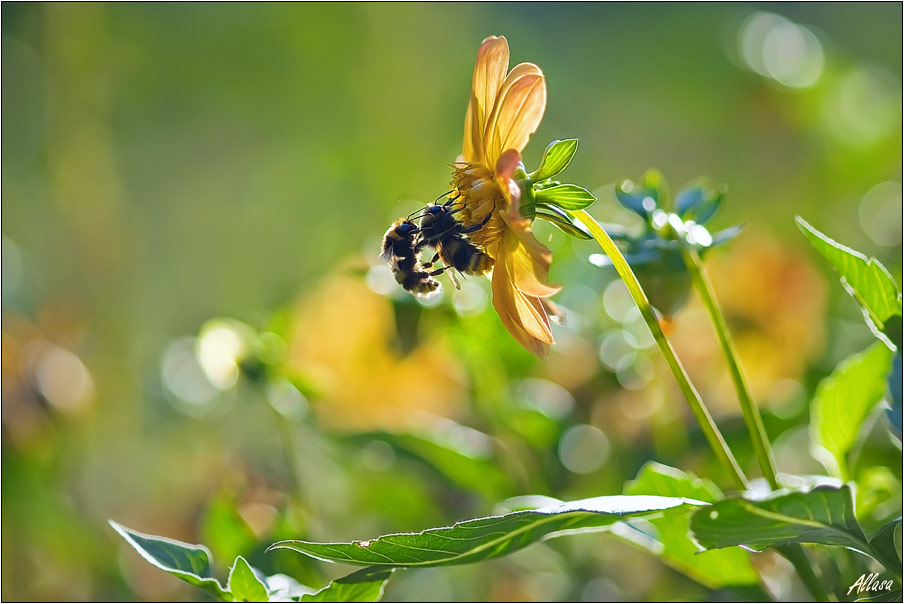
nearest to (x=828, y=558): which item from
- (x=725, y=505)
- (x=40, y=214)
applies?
(x=725, y=505)

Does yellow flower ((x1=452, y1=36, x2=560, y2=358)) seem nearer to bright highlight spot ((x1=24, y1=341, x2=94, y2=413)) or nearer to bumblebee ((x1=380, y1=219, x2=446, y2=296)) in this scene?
bumblebee ((x1=380, y1=219, x2=446, y2=296))

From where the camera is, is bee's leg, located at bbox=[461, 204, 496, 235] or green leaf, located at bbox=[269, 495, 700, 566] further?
bee's leg, located at bbox=[461, 204, 496, 235]

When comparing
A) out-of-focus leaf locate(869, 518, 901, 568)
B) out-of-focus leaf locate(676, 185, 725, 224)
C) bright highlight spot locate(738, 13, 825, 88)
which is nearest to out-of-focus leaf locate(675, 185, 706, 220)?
out-of-focus leaf locate(676, 185, 725, 224)

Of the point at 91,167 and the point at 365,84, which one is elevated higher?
the point at 365,84

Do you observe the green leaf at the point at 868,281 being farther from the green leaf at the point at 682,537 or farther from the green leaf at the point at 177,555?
the green leaf at the point at 177,555

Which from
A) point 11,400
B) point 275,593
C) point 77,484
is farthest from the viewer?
point 77,484

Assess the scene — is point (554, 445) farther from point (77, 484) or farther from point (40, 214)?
point (40, 214)

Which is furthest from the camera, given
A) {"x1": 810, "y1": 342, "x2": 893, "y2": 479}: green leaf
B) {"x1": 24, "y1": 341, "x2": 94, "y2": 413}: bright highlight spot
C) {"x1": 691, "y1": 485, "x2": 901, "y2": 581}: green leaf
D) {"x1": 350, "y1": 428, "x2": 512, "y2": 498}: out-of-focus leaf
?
{"x1": 24, "y1": 341, "x2": 94, "y2": 413}: bright highlight spot

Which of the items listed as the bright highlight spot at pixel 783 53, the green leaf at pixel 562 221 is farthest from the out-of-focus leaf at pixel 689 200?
the bright highlight spot at pixel 783 53
